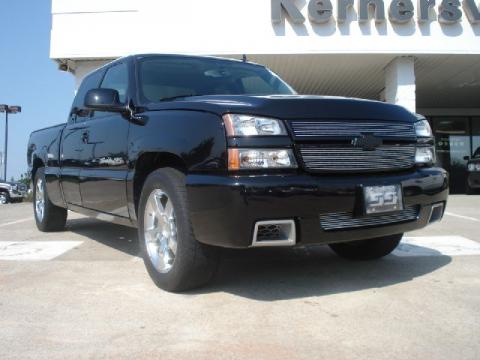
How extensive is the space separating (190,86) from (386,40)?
883cm

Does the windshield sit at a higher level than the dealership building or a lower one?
lower

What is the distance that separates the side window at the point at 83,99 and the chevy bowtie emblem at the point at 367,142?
2900 mm

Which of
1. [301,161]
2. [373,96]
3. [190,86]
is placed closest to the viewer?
[301,161]

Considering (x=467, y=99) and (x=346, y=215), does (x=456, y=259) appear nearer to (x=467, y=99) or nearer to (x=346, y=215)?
(x=346, y=215)

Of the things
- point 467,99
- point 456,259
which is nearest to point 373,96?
point 467,99

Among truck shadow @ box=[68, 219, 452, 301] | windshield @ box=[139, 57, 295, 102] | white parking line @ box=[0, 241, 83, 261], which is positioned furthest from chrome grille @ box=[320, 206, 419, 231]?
white parking line @ box=[0, 241, 83, 261]

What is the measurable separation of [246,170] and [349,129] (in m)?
0.76

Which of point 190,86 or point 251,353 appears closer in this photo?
point 251,353

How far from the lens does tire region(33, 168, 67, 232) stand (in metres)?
6.29

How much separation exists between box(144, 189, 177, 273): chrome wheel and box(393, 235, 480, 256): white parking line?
7.24ft

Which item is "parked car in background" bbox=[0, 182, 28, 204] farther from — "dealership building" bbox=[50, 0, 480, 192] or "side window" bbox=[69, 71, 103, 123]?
"side window" bbox=[69, 71, 103, 123]

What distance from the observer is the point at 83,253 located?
16.3 feet

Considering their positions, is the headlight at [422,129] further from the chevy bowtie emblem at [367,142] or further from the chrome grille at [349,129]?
the chevy bowtie emblem at [367,142]

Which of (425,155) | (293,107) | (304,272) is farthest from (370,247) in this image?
(293,107)
